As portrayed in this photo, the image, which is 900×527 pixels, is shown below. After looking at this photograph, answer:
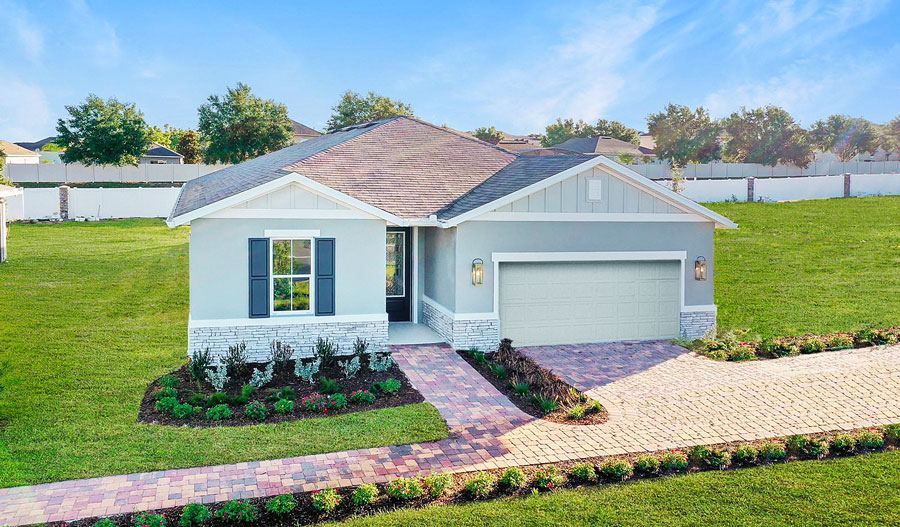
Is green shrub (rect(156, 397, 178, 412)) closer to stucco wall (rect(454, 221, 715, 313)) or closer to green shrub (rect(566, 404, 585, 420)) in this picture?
stucco wall (rect(454, 221, 715, 313))

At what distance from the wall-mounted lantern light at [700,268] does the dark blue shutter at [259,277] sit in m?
8.58

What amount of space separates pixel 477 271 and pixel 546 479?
20.9 feet

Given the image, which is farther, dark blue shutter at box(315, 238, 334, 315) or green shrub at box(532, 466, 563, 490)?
dark blue shutter at box(315, 238, 334, 315)

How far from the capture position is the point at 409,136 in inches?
754

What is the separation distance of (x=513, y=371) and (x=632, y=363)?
7.57 ft

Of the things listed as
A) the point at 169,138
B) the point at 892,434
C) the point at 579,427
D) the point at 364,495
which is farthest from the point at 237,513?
the point at 169,138

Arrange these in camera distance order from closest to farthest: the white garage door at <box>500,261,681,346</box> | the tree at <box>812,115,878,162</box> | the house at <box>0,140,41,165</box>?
the white garage door at <box>500,261,681,346</box> < the house at <box>0,140,41,165</box> < the tree at <box>812,115,878,162</box>

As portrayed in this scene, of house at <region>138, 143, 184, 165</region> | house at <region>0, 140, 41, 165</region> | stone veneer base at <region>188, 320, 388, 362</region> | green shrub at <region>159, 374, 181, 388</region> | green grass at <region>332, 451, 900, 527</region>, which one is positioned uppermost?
house at <region>0, 140, 41, 165</region>

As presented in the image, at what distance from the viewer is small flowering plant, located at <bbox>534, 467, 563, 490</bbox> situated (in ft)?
26.5

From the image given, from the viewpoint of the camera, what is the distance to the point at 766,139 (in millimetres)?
63781

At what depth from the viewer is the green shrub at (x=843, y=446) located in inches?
363

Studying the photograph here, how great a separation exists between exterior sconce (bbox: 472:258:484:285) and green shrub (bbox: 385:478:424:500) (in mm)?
6529

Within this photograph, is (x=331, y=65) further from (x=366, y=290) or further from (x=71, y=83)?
(x=366, y=290)

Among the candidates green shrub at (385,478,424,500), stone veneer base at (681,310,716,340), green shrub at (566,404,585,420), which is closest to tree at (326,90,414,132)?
stone veneer base at (681,310,716,340)
